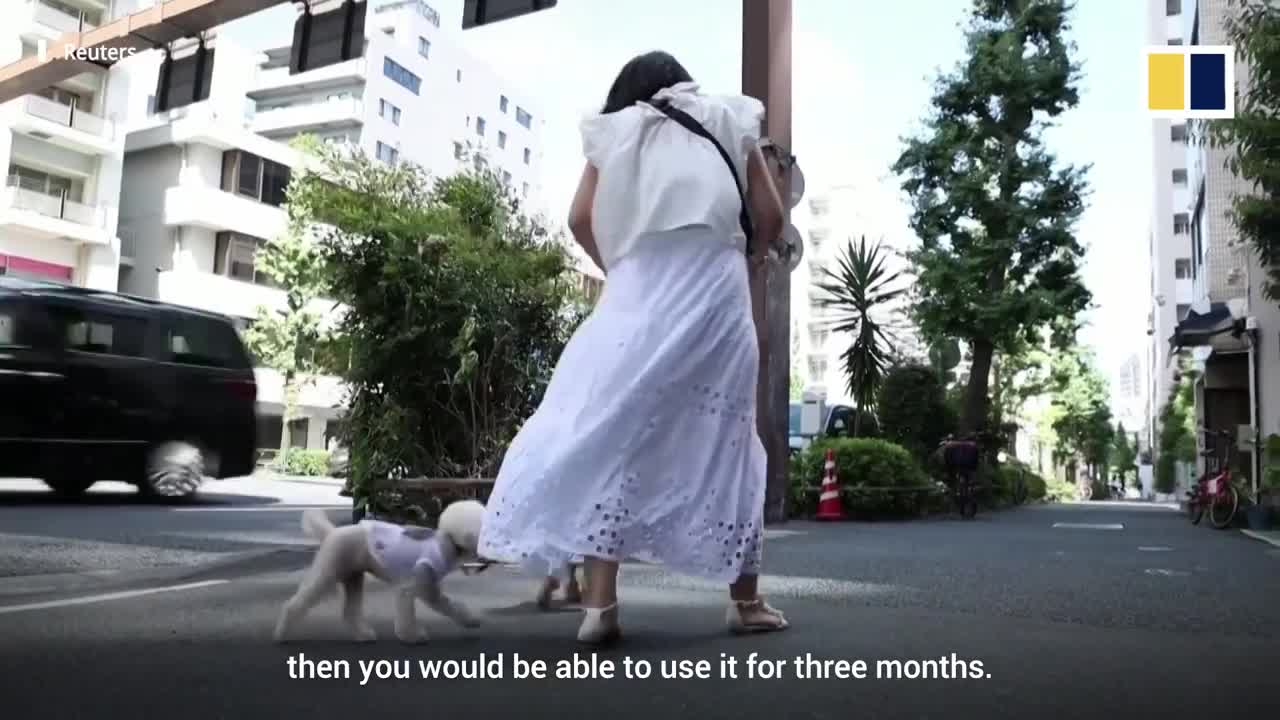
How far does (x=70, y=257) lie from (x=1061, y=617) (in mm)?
27287

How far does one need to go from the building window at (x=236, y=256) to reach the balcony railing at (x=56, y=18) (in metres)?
5.76

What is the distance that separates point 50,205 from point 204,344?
19287mm

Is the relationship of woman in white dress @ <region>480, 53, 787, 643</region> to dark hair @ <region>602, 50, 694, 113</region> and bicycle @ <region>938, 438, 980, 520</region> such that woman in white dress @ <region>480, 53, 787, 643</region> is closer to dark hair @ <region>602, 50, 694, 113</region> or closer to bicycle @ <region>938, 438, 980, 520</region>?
dark hair @ <region>602, 50, 694, 113</region>

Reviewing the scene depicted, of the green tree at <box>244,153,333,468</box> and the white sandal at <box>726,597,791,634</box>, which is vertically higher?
the green tree at <box>244,153,333,468</box>

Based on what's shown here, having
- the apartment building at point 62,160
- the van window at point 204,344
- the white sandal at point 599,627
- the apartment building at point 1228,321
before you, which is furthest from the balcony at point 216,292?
the white sandal at point 599,627

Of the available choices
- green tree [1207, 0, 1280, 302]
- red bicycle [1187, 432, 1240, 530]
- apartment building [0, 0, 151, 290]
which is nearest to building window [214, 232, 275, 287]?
apartment building [0, 0, 151, 290]

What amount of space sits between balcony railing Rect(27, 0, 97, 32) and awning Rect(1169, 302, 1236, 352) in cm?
2382

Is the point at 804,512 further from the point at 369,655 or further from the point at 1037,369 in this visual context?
the point at 1037,369

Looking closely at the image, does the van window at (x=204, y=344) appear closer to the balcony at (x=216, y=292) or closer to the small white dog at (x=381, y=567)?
the small white dog at (x=381, y=567)

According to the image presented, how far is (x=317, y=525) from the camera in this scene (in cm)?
261

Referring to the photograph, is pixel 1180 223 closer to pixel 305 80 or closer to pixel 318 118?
pixel 318 118

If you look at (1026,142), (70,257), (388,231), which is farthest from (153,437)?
(70,257)

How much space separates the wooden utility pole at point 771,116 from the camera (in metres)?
8.34

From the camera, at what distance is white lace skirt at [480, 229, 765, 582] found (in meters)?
2.42
